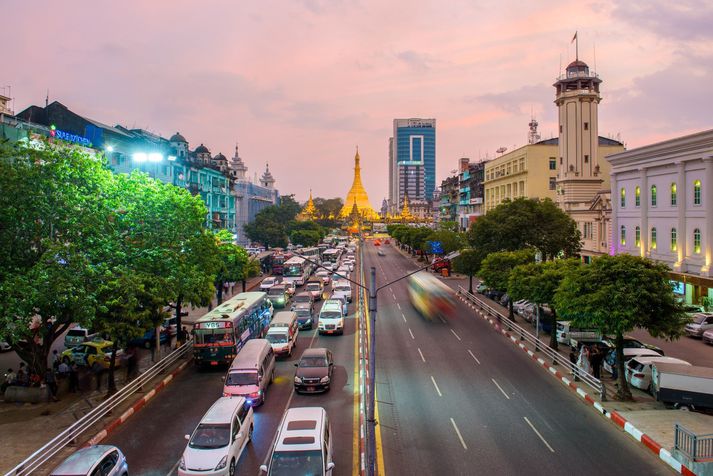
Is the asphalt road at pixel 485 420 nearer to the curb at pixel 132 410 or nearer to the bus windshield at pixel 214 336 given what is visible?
the bus windshield at pixel 214 336

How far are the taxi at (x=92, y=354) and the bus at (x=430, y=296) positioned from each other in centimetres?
2204

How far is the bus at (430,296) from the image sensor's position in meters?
42.9

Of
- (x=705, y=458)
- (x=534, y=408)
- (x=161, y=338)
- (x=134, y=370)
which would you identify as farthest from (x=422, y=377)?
(x=161, y=338)

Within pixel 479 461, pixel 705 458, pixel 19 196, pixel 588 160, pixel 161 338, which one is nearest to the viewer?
pixel 705 458

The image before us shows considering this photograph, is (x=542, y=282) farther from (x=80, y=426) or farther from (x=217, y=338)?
(x=80, y=426)

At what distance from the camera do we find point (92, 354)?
26.5 metres

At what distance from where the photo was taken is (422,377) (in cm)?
2439

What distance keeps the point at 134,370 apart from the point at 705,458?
22.3 metres

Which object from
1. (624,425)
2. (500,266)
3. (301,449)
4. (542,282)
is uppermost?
(500,266)

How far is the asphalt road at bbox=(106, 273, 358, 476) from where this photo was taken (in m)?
15.8

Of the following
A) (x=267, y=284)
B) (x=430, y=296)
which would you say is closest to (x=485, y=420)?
(x=430, y=296)

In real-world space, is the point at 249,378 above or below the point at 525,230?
below

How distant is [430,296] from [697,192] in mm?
23982

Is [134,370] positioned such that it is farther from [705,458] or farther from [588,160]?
[588,160]
